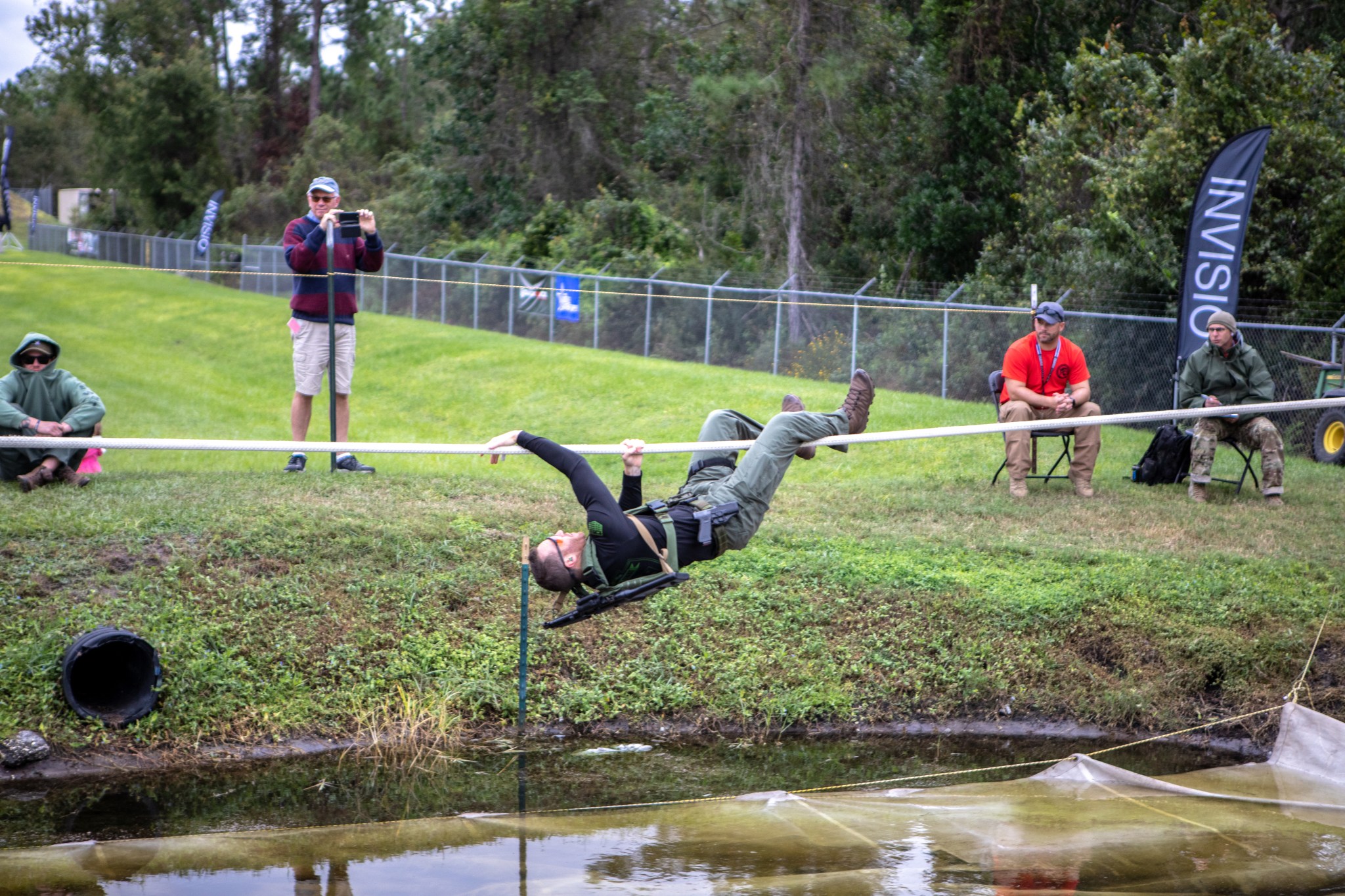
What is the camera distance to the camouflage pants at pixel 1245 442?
392 inches

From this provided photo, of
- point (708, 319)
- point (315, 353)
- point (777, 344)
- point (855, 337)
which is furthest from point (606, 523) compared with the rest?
point (708, 319)

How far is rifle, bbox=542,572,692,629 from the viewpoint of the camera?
5594mm

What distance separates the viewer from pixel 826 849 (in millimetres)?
5473

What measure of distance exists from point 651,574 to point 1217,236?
8049 mm

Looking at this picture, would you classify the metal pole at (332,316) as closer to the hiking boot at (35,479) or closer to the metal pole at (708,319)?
the hiking boot at (35,479)

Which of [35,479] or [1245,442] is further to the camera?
[1245,442]

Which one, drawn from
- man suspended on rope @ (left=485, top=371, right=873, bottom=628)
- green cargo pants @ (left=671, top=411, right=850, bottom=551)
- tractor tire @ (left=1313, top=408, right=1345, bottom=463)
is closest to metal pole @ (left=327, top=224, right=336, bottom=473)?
man suspended on rope @ (left=485, top=371, right=873, bottom=628)

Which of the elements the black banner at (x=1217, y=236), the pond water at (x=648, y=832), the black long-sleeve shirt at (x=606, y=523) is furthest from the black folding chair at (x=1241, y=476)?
the black long-sleeve shirt at (x=606, y=523)

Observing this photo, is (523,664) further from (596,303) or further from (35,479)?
(596,303)

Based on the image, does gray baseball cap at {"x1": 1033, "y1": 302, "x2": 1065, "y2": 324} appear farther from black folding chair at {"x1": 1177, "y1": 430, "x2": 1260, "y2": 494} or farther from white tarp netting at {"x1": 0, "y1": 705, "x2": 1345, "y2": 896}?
white tarp netting at {"x1": 0, "y1": 705, "x2": 1345, "y2": 896}

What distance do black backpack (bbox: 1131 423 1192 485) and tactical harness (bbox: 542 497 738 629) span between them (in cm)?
602

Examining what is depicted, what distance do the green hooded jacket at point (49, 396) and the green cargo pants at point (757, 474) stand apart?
16.3 ft

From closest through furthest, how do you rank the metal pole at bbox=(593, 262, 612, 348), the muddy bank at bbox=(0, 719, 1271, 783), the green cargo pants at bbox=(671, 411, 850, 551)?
1. the green cargo pants at bbox=(671, 411, 850, 551)
2. the muddy bank at bbox=(0, 719, 1271, 783)
3. the metal pole at bbox=(593, 262, 612, 348)

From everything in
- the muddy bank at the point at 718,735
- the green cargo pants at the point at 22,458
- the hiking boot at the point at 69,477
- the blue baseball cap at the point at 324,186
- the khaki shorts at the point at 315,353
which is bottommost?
the muddy bank at the point at 718,735
